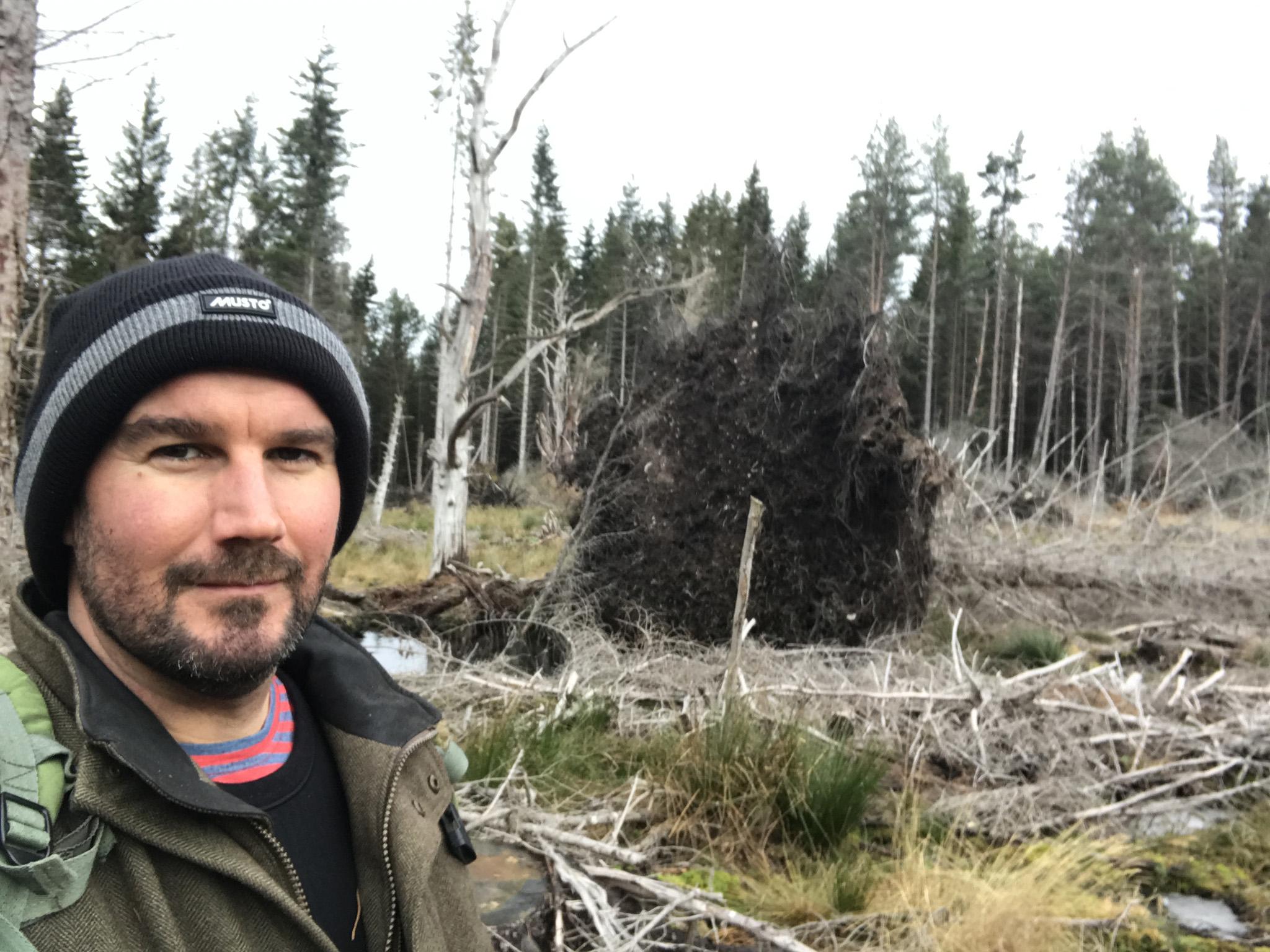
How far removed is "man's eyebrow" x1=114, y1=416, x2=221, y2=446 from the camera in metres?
1.28

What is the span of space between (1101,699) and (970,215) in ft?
130

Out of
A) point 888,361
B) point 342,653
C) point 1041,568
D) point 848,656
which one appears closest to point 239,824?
point 342,653

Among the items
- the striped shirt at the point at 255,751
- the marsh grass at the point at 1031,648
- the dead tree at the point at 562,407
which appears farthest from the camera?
the dead tree at the point at 562,407

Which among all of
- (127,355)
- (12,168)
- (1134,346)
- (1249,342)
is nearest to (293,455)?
(127,355)

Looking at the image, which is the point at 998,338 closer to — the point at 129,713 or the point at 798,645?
the point at 798,645

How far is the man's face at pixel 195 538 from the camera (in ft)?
4.15

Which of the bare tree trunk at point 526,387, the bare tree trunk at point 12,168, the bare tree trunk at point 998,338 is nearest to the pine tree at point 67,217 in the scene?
the bare tree trunk at point 526,387

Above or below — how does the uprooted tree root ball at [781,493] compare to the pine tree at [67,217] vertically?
below

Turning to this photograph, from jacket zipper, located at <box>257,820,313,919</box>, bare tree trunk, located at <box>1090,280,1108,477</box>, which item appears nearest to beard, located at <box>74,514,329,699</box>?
jacket zipper, located at <box>257,820,313,919</box>

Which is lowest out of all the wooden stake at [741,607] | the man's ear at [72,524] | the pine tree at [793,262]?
the wooden stake at [741,607]

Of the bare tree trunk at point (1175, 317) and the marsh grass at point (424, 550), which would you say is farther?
the bare tree trunk at point (1175, 317)

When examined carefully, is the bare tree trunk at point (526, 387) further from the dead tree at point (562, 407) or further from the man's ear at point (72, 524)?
the man's ear at point (72, 524)

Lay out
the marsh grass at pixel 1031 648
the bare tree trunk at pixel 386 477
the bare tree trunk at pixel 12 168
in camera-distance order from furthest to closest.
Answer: the bare tree trunk at pixel 386 477
the marsh grass at pixel 1031 648
the bare tree trunk at pixel 12 168

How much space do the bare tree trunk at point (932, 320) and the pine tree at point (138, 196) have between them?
1034 inches
